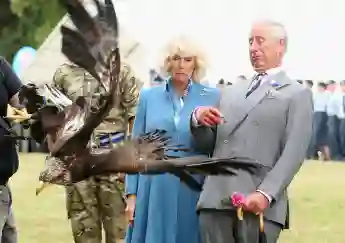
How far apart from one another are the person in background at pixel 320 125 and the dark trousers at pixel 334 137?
13 cm

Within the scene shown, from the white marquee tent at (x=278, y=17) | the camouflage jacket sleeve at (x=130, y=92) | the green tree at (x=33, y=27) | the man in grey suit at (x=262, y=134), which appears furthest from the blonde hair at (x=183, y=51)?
the green tree at (x=33, y=27)

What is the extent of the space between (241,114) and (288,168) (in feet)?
1.37

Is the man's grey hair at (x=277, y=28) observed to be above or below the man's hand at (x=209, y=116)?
above

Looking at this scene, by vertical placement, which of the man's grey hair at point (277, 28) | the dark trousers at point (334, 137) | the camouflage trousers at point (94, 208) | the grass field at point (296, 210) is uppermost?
the man's grey hair at point (277, 28)

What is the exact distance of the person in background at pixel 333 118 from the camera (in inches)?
906

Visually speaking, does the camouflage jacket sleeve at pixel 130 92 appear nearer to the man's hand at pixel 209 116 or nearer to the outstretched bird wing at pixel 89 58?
the outstretched bird wing at pixel 89 58

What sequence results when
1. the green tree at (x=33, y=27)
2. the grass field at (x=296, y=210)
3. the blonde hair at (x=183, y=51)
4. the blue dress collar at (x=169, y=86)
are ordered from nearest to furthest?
the blonde hair at (x=183, y=51), the blue dress collar at (x=169, y=86), the grass field at (x=296, y=210), the green tree at (x=33, y=27)

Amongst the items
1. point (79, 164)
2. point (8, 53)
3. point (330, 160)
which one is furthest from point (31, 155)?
point (79, 164)

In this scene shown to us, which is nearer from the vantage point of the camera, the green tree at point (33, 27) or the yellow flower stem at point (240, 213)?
the yellow flower stem at point (240, 213)

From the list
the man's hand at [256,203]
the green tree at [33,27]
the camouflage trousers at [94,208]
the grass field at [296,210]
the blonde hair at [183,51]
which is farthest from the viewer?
the green tree at [33,27]

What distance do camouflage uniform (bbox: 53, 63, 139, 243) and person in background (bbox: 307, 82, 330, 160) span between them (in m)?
15.7

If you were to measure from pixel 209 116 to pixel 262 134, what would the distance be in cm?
34

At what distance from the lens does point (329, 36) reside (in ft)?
79.6

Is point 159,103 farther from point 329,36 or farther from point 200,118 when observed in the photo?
point 329,36
